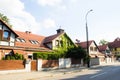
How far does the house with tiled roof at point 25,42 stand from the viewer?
29.6 m

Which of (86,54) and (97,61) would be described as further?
(97,61)

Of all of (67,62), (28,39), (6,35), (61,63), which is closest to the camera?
(6,35)

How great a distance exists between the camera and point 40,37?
145 ft

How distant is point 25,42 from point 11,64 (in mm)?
11871

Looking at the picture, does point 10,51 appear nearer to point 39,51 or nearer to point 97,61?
point 39,51

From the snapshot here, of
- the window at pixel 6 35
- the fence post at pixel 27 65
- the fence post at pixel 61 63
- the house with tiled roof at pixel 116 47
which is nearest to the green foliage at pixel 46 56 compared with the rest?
the fence post at pixel 61 63

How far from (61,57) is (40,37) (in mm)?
10175

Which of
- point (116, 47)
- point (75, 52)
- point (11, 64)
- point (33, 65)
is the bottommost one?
point (33, 65)

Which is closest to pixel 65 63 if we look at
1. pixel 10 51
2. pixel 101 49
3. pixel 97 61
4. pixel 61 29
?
pixel 10 51

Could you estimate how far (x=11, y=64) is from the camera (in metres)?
25.2

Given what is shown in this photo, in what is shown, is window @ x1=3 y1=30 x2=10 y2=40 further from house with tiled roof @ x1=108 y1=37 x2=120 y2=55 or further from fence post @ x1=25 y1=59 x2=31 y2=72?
house with tiled roof @ x1=108 y1=37 x2=120 y2=55

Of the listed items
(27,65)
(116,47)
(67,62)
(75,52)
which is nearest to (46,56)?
(67,62)

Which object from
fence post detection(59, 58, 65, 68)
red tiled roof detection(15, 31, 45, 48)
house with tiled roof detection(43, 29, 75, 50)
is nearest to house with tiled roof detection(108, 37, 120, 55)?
house with tiled roof detection(43, 29, 75, 50)

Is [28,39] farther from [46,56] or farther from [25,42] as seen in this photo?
[46,56]
